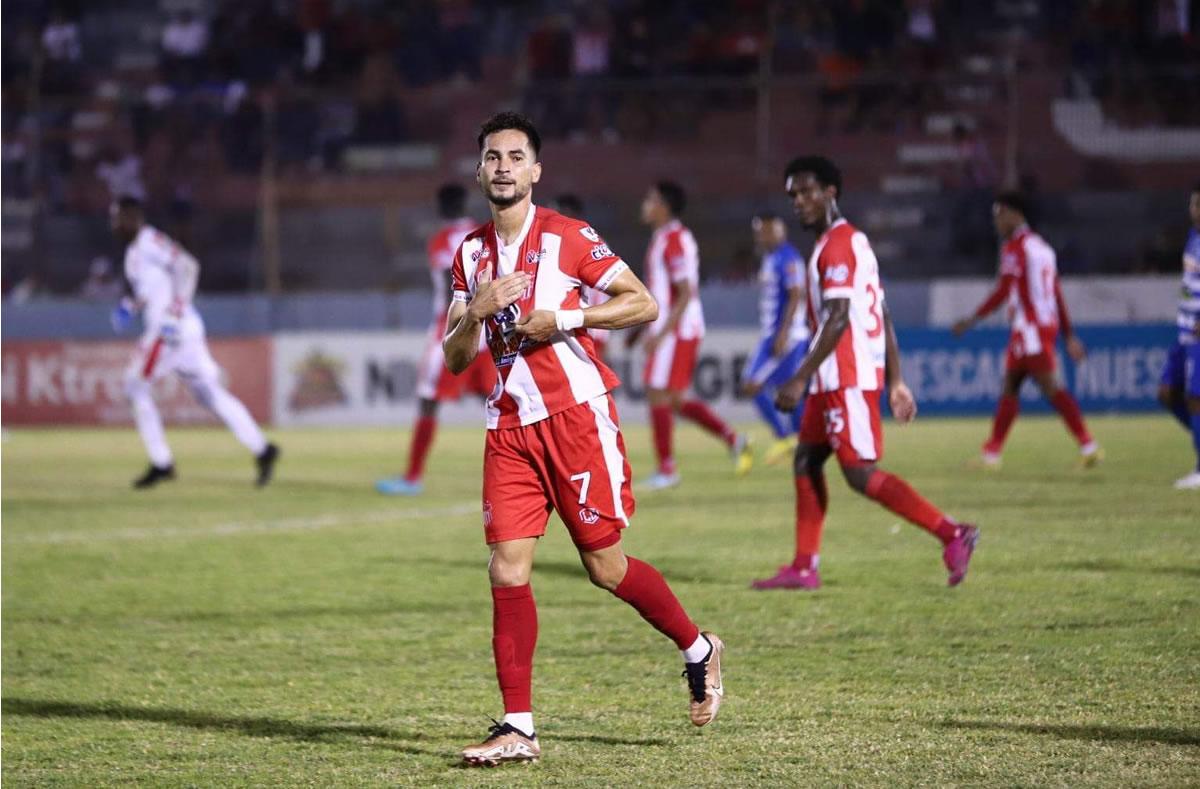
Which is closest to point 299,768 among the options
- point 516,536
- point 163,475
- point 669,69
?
point 516,536

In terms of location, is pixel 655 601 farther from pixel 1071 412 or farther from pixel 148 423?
pixel 148 423

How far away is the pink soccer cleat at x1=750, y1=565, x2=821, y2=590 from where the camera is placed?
28.0ft

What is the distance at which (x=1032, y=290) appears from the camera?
14570mm

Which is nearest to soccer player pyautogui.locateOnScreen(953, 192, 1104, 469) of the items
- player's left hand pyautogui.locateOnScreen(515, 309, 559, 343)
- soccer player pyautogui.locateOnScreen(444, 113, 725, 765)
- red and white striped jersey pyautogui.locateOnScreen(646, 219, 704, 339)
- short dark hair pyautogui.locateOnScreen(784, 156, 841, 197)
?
red and white striped jersey pyautogui.locateOnScreen(646, 219, 704, 339)

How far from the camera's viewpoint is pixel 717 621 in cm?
770

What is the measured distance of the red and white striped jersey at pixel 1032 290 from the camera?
1454 centimetres

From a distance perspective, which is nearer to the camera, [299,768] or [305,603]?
[299,768]

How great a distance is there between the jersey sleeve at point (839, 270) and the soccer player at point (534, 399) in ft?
9.33

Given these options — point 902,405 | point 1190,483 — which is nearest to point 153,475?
point 1190,483

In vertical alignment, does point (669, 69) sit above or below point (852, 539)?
above

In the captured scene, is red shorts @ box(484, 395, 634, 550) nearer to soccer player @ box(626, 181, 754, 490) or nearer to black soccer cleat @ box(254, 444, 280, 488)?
soccer player @ box(626, 181, 754, 490)

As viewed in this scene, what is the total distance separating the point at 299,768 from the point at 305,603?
3.53 meters

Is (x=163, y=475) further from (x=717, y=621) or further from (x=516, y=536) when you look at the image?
(x=516, y=536)

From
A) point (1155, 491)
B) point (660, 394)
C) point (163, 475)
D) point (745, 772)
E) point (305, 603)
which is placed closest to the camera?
point (745, 772)
